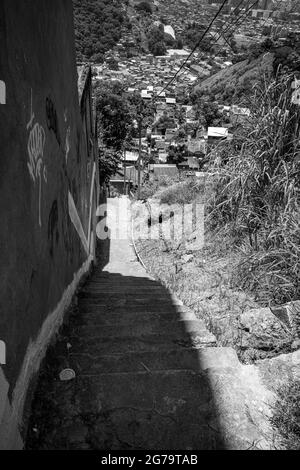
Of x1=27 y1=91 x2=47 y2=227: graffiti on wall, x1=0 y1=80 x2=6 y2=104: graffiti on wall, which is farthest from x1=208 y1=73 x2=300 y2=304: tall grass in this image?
x1=0 y1=80 x2=6 y2=104: graffiti on wall

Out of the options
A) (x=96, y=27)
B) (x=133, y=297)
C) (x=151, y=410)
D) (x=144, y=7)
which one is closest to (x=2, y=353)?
(x=151, y=410)

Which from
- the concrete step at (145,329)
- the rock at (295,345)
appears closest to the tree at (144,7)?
the concrete step at (145,329)

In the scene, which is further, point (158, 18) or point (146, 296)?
point (158, 18)

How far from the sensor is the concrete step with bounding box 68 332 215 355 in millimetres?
2592

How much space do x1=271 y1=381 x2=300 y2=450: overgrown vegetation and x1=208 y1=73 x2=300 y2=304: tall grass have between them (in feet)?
4.72

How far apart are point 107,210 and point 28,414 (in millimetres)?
12346

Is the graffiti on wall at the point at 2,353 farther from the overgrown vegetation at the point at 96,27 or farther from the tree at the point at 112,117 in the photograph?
the overgrown vegetation at the point at 96,27

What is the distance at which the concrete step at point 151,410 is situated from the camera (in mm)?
1737

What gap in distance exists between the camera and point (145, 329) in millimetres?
3064

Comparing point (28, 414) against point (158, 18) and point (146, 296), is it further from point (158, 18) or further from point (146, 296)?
point (158, 18)

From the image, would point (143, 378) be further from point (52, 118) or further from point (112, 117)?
point (112, 117)

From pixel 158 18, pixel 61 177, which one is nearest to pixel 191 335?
pixel 61 177

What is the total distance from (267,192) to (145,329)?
226 centimetres

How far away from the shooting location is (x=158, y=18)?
12225cm
